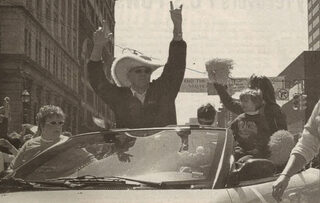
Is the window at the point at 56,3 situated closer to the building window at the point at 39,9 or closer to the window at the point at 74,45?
the building window at the point at 39,9

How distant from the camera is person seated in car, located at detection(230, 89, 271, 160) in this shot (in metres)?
4.94

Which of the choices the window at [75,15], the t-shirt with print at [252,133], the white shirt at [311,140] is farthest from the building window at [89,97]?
the white shirt at [311,140]

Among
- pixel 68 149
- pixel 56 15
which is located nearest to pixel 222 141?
pixel 68 149

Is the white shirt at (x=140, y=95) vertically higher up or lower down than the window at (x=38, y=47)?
lower down

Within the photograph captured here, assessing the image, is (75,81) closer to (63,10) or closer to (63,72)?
(63,72)

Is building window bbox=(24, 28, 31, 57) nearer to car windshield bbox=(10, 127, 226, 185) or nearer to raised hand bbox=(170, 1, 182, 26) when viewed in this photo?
raised hand bbox=(170, 1, 182, 26)

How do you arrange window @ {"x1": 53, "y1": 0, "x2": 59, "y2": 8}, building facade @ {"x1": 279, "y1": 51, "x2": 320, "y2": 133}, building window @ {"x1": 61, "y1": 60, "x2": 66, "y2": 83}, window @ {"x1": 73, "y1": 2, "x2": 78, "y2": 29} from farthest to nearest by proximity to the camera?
window @ {"x1": 73, "y1": 2, "x2": 78, "y2": 29}, building facade @ {"x1": 279, "y1": 51, "x2": 320, "y2": 133}, building window @ {"x1": 61, "y1": 60, "x2": 66, "y2": 83}, window @ {"x1": 53, "y1": 0, "x2": 59, "y2": 8}

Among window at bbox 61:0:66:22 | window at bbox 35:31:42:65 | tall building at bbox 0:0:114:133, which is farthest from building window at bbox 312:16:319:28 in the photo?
window at bbox 35:31:42:65

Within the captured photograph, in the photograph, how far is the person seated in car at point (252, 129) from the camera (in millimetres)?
4945

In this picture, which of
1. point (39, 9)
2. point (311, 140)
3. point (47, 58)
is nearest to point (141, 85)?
point (311, 140)

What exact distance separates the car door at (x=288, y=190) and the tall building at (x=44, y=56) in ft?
41.8

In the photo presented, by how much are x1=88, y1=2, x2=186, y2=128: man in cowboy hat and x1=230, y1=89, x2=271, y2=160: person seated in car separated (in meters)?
0.69

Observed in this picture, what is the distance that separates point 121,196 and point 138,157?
648 mm

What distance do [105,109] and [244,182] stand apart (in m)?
60.5
